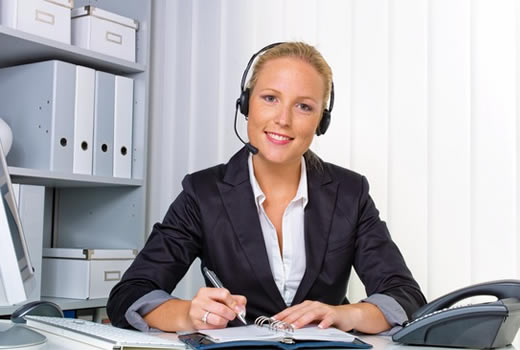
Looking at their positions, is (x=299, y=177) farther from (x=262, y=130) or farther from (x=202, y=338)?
(x=202, y=338)

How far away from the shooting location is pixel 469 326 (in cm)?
112

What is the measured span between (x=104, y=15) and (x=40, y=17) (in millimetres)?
276

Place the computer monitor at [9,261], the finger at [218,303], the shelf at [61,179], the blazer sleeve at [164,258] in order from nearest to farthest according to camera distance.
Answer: the computer monitor at [9,261] → the finger at [218,303] → the blazer sleeve at [164,258] → the shelf at [61,179]

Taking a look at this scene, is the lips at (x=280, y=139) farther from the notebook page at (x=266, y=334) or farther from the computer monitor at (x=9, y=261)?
the computer monitor at (x=9, y=261)

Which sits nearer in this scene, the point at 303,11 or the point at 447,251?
the point at 447,251

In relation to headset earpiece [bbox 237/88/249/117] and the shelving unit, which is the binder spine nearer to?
the shelving unit

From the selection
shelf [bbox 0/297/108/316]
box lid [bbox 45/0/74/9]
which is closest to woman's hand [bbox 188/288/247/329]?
shelf [bbox 0/297/108/316]

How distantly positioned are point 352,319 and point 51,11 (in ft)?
4.85

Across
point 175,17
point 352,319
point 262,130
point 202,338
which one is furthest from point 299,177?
point 175,17

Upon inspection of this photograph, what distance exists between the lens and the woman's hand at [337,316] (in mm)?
1271

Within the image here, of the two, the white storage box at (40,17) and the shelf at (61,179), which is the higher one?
the white storage box at (40,17)

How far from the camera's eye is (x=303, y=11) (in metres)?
2.39

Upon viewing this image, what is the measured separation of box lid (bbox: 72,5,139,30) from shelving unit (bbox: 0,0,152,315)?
0.05 m

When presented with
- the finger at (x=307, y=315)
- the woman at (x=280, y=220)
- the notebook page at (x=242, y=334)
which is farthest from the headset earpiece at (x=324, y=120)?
the notebook page at (x=242, y=334)
